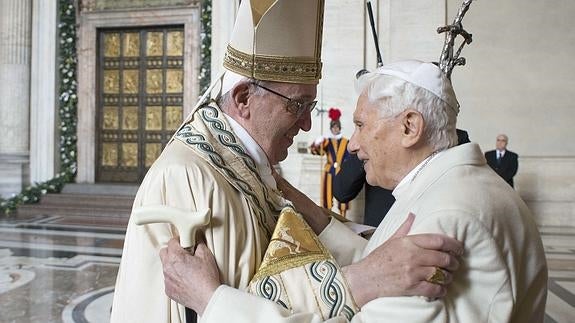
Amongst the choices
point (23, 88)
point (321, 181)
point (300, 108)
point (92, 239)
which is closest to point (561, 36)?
point (321, 181)

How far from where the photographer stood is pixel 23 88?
431 inches

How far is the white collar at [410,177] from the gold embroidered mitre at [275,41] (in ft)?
1.56

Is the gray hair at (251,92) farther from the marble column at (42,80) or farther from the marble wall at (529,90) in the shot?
the marble column at (42,80)

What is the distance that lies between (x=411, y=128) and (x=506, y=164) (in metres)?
7.63

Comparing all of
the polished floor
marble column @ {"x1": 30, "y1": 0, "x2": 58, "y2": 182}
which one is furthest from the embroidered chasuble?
marble column @ {"x1": 30, "y1": 0, "x2": 58, "y2": 182}

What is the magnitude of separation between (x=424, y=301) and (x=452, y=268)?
10cm

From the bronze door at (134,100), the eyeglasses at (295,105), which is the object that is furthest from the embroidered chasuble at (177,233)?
the bronze door at (134,100)

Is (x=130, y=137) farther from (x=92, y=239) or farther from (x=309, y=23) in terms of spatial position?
(x=309, y=23)

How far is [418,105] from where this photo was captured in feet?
4.81

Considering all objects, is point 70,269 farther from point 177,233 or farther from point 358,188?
point 177,233

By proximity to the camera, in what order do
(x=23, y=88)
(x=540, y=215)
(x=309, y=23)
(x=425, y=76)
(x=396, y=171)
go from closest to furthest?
(x=425, y=76) < (x=396, y=171) < (x=309, y=23) < (x=540, y=215) < (x=23, y=88)

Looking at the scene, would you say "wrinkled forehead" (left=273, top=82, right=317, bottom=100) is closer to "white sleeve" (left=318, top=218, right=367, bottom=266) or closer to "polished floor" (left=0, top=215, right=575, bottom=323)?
"white sleeve" (left=318, top=218, right=367, bottom=266)

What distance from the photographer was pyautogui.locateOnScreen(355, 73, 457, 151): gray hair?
146cm

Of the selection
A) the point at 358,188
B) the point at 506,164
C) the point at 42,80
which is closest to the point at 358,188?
the point at 358,188
